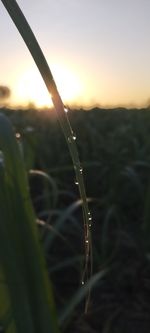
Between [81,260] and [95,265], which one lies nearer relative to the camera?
[81,260]

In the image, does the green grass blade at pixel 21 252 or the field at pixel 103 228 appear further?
the field at pixel 103 228

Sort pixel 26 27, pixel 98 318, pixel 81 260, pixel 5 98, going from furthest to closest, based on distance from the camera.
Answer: pixel 5 98 → pixel 81 260 → pixel 98 318 → pixel 26 27

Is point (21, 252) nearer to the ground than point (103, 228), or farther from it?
nearer to the ground

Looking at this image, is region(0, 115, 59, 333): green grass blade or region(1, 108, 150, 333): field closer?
region(0, 115, 59, 333): green grass blade

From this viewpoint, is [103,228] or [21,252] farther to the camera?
[103,228]

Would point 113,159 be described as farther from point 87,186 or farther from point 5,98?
point 5,98

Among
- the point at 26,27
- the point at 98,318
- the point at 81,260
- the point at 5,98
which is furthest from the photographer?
the point at 5,98

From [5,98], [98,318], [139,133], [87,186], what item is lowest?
[98,318]

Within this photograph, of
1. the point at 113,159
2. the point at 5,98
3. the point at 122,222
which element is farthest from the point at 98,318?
the point at 5,98
